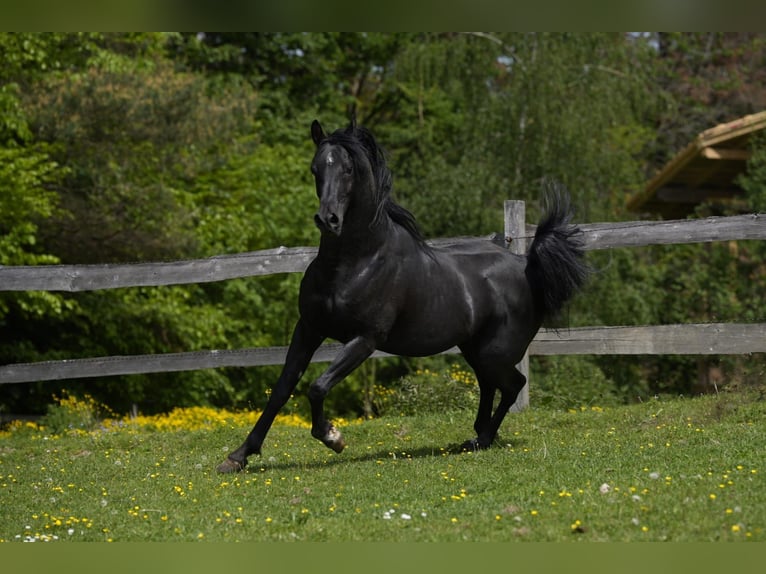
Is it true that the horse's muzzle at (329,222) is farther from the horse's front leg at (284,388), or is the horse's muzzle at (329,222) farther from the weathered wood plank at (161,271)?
the weathered wood plank at (161,271)

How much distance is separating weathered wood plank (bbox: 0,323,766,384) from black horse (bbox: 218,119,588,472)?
1.87 metres

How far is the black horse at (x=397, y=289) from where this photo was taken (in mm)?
6910

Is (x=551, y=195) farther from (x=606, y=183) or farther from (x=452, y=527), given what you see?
(x=606, y=183)

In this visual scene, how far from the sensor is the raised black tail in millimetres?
7879

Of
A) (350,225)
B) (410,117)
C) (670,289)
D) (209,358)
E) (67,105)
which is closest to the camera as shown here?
(350,225)

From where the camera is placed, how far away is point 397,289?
722 cm

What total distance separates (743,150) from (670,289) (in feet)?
11.2

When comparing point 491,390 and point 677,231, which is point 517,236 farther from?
point 491,390

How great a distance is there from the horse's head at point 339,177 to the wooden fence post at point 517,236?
3340 millimetres

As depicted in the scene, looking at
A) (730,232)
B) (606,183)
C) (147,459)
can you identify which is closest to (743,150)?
(606,183)

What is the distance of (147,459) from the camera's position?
8336 mm

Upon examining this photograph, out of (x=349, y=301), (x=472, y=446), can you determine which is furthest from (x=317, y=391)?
(x=472, y=446)

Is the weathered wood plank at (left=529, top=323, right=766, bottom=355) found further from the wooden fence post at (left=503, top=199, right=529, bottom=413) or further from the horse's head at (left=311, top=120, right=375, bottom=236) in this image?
the horse's head at (left=311, top=120, right=375, bottom=236)

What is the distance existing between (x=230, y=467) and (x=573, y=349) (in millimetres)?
4053
